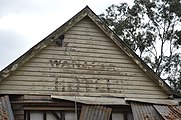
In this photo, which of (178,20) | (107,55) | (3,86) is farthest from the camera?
(178,20)

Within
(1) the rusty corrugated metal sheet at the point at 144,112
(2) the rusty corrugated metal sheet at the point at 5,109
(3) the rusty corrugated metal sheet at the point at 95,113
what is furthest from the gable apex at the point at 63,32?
(3) the rusty corrugated metal sheet at the point at 95,113

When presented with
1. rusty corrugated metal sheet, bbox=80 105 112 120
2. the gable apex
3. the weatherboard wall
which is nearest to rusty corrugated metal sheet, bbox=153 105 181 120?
the weatherboard wall

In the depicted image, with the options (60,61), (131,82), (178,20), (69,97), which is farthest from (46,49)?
(178,20)

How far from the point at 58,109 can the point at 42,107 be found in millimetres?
597

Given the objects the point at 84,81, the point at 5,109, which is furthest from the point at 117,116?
the point at 5,109

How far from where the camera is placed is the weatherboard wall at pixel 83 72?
1499 centimetres

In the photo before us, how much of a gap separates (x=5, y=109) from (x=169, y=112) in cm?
640

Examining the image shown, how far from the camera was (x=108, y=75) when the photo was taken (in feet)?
54.0

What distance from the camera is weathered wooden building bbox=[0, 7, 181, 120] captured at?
1484cm

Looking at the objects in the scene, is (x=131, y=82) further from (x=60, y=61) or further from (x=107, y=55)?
(x=60, y=61)

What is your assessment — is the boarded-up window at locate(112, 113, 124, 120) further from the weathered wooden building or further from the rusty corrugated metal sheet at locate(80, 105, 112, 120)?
the rusty corrugated metal sheet at locate(80, 105, 112, 120)

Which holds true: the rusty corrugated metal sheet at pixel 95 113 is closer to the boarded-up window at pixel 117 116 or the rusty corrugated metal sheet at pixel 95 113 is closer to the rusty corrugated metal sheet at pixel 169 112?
the boarded-up window at pixel 117 116

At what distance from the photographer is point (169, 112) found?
16422 millimetres

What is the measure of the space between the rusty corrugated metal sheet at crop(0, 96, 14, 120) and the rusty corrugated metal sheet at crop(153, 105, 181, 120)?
19.0 ft
